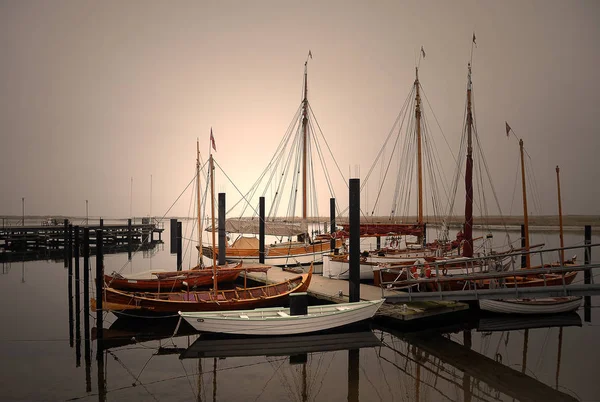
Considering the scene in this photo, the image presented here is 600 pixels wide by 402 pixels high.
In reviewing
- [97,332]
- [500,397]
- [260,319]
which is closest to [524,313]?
[500,397]

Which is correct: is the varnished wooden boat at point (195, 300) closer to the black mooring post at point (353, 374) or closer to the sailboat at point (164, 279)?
the sailboat at point (164, 279)

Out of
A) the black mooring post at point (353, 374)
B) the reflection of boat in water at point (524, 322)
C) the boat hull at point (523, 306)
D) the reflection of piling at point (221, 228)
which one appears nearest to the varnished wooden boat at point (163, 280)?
the reflection of piling at point (221, 228)

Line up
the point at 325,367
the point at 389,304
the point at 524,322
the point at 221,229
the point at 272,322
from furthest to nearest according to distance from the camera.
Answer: the point at 221,229 < the point at 524,322 < the point at 389,304 < the point at 272,322 < the point at 325,367

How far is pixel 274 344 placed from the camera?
49.4 feet

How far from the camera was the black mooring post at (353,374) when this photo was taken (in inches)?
447

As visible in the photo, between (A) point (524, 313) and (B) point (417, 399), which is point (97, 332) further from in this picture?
(A) point (524, 313)

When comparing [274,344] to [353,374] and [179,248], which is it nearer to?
[353,374]

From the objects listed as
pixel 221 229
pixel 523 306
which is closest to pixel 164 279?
pixel 221 229

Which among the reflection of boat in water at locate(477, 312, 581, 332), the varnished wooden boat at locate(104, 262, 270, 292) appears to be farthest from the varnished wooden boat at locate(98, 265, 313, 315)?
the reflection of boat in water at locate(477, 312, 581, 332)

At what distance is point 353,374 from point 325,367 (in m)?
0.99

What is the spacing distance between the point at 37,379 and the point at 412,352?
497 inches

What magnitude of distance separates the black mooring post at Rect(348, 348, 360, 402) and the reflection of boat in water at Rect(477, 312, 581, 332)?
264 inches

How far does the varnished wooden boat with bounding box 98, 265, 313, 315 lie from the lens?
18188mm

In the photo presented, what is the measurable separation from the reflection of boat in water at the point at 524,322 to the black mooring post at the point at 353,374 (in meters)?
6.72
